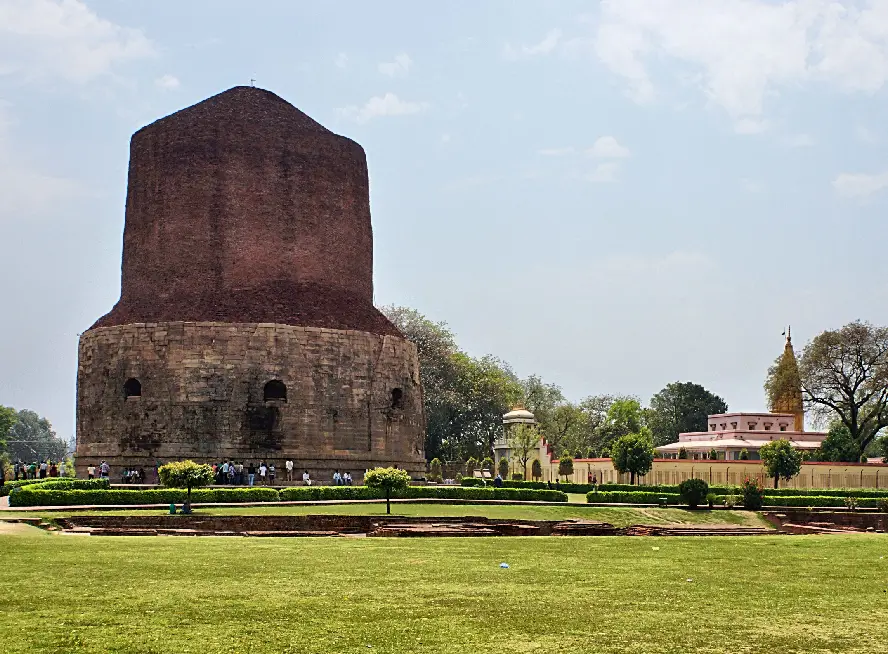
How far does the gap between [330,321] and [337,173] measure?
621cm

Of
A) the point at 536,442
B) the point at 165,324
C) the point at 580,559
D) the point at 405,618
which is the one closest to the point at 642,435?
the point at 536,442

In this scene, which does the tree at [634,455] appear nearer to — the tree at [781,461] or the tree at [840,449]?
the tree at [781,461]

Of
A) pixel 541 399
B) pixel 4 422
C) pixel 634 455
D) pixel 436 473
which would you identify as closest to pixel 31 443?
pixel 4 422

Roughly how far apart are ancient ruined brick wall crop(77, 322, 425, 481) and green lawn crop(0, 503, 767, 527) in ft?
29.9

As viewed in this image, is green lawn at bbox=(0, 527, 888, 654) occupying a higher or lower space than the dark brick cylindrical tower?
lower

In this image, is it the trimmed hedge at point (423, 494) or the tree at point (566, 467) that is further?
the tree at point (566, 467)

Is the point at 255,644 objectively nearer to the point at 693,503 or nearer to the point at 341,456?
the point at 693,503

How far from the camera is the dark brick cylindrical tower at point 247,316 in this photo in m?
33.0

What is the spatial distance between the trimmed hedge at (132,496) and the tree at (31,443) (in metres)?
76.0

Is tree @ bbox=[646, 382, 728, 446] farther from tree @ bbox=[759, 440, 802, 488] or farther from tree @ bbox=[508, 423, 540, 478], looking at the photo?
tree @ bbox=[759, 440, 802, 488]

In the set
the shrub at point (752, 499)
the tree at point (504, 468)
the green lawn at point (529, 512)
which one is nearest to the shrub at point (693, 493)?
the green lawn at point (529, 512)

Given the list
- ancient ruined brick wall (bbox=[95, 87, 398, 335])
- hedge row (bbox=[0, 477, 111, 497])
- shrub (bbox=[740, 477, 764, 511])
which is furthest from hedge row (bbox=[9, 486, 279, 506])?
shrub (bbox=[740, 477, 764, 511])

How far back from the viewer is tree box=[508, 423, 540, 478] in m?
43.3

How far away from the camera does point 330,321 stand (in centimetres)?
3522
